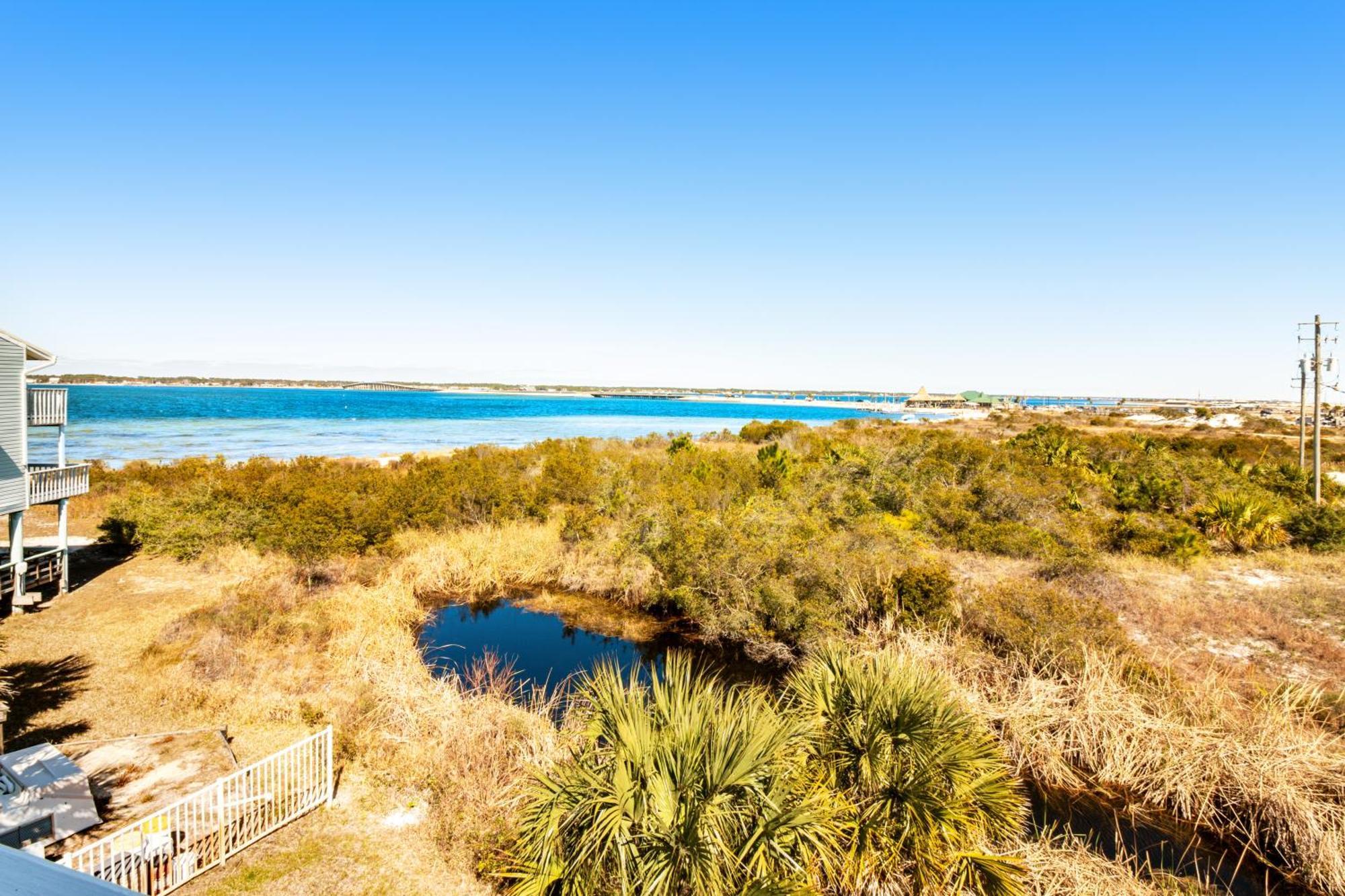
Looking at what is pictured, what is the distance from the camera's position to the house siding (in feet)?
47.5

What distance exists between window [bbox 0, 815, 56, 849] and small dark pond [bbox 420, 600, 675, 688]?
6.03 meters

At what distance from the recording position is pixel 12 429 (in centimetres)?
1479

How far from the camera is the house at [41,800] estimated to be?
6988mm

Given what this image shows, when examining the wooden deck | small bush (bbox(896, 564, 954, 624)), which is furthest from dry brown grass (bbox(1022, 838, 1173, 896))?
the wooden deck

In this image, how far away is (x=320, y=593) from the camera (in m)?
16.4

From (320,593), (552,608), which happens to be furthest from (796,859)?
(320,593)

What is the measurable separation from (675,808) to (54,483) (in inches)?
739

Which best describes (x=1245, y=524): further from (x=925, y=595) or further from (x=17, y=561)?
(x=17, y=561)

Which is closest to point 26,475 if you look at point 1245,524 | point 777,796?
point 777,796

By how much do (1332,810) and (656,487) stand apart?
16280 millimetres

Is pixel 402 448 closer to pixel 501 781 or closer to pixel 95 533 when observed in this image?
pixel 95 533

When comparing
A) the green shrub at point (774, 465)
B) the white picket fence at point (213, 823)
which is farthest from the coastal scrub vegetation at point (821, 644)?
the white picket fence at point (213, 823)

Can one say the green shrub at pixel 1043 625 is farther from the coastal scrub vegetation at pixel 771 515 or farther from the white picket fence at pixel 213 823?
the white picket fence at pixel 213 823

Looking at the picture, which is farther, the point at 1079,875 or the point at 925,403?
the point at 925,403
